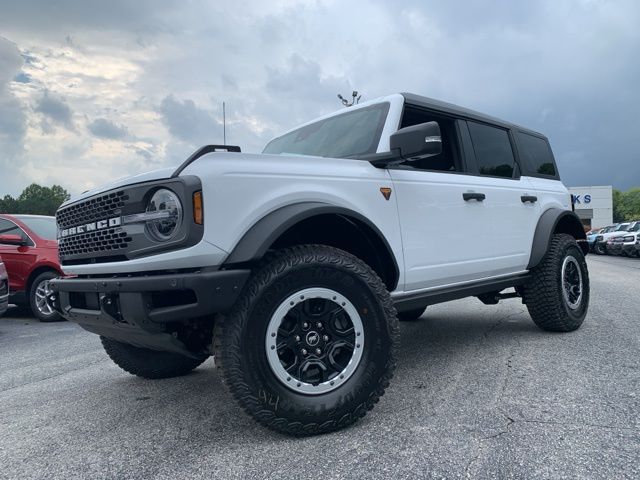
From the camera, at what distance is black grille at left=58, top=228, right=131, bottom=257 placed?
2455 millimetres

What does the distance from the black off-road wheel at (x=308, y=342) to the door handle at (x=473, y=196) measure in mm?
1356

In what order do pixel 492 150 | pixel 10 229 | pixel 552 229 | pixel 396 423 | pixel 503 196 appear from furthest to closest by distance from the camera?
1. pixel 10 229
2. pixel 552 229
3. pixel 492 150
4. pixel 503 196
5. pixel 396 423

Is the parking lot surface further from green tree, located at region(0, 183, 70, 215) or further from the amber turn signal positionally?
green tree, located at region(0, 183, 70, 215)

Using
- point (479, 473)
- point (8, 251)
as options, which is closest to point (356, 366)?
point (479, 473)

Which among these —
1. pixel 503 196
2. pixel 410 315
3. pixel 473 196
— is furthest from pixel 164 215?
pixel 410 315

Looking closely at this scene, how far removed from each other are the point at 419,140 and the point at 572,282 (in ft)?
9.83

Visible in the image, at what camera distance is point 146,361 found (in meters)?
3.53

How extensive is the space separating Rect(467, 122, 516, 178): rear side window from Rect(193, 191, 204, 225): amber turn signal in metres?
2.63

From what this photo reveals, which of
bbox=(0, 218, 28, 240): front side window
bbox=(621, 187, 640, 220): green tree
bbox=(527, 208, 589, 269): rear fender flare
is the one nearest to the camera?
bbox=(527, 208, 589, 269): rear fender flare

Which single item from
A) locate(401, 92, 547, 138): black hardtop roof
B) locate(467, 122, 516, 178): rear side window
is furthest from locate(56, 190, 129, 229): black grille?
locate(467, 122, 516, 178): rear side window

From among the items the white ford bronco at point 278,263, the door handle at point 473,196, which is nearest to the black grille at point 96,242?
the white ford bronco at point 278,263

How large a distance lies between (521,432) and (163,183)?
81.0 inches

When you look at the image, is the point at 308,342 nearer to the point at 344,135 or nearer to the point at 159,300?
the point at 159,300

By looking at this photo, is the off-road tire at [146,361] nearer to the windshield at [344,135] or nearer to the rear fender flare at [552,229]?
the windshield at [344,135]
